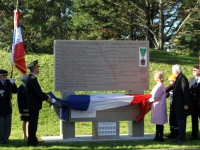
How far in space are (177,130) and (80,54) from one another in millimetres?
3094

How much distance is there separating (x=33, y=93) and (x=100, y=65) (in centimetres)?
199

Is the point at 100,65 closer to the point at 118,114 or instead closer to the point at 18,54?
the point at 118,114

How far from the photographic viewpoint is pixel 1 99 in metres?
8.57

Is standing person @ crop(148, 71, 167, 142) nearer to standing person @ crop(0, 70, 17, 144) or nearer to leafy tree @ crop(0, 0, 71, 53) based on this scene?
standing person @ crop(0, 70, 17, 144)

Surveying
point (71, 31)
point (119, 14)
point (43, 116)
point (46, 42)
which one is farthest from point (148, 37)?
point (43, 116)

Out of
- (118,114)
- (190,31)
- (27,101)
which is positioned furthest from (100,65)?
(190,31)

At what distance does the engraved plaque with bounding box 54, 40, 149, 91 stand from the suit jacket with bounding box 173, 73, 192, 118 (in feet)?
3.76

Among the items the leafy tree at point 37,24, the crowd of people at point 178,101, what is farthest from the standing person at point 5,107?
the leafy tree at point 37,24

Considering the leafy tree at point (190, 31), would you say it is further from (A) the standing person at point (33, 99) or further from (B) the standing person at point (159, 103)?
(A) the standing person at point (33, 99)

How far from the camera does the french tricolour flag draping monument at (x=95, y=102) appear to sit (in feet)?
29.8

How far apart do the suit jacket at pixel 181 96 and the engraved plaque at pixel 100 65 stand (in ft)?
3.76

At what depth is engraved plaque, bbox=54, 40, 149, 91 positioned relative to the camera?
9328mm

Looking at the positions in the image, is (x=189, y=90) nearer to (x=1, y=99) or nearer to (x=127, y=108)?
(x=127, y=108)

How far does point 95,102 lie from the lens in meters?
9.20
